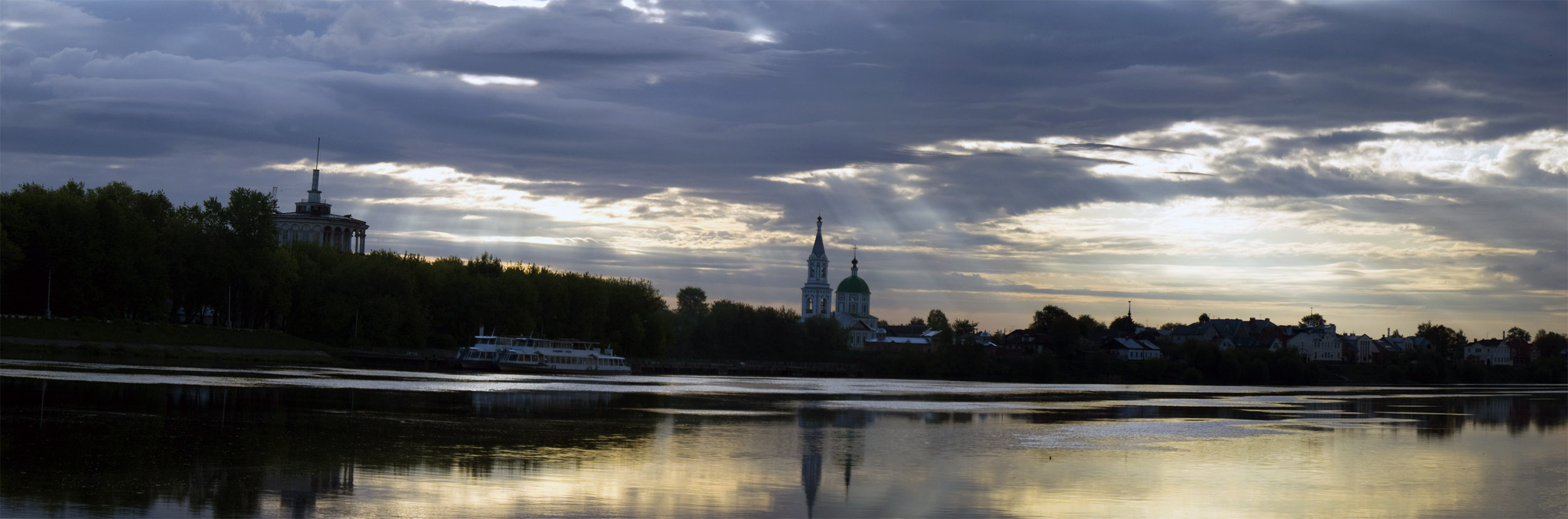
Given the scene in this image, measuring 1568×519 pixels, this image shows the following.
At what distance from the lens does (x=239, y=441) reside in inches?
1149

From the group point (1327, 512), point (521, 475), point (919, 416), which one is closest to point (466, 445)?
point (521, 475)

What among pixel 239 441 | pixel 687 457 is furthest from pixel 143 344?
pixel 687 457

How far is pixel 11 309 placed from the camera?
82.0 meters

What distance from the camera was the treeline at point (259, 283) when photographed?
266ft

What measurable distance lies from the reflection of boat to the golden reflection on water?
58680 millimetres

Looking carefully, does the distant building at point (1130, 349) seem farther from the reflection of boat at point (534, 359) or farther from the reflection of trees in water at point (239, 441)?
the reflection of trees in water at point (239, 441)

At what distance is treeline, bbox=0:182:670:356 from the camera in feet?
266

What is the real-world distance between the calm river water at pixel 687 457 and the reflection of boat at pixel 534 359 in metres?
40.6

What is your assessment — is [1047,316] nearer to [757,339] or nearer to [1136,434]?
[757,339]

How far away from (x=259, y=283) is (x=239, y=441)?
73.4 m

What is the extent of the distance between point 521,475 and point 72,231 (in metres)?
68.7

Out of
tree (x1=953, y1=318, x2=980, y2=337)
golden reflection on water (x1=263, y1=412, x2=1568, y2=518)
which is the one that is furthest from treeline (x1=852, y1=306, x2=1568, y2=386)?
golden reflection on water (x1=263, y1=412, x2=1568, y2=518)

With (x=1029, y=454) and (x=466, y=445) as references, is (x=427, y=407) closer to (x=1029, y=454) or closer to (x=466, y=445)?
(x=466, y=445)

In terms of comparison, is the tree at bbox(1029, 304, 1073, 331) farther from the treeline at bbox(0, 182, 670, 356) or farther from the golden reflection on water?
the golden reflection on water
